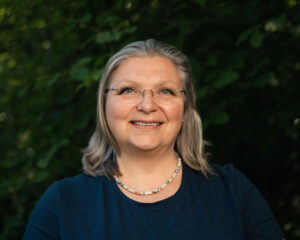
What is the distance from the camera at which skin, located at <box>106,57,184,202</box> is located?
1.92 m

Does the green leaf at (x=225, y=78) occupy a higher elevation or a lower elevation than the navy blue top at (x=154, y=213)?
higher

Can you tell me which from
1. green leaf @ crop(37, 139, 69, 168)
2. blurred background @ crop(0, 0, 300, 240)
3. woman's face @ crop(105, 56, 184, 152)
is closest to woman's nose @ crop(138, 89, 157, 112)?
woman's face @ crop(105, 56, 184, 152)

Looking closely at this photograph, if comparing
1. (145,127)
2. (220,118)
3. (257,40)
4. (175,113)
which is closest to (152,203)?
(145,127)

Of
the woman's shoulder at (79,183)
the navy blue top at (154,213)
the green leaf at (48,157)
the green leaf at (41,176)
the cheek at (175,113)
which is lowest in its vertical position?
the navy blue top at (154,213)

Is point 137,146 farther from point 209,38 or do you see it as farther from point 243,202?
point 209,38

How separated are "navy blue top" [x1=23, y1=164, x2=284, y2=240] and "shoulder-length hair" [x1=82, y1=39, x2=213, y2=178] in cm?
11

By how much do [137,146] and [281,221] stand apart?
2.32 m

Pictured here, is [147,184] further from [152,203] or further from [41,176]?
[41,176]

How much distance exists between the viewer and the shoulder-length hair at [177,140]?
Result: 2.04m

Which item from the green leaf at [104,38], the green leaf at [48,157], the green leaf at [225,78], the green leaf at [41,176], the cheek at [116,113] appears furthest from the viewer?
the green leaf at [41,176]

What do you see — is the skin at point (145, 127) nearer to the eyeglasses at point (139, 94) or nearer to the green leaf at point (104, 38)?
the eyeglasses at point (139, 94)

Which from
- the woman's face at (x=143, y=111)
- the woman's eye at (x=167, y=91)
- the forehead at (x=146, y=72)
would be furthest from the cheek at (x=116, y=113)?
the woman's eye at (x=167, y=91)

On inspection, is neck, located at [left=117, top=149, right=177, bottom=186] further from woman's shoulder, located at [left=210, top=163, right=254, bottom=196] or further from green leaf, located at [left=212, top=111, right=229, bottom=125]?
green leaf, located at [left=212, top=111, right=229, bottom=125]

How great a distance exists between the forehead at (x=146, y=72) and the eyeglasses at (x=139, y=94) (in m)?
0.04
